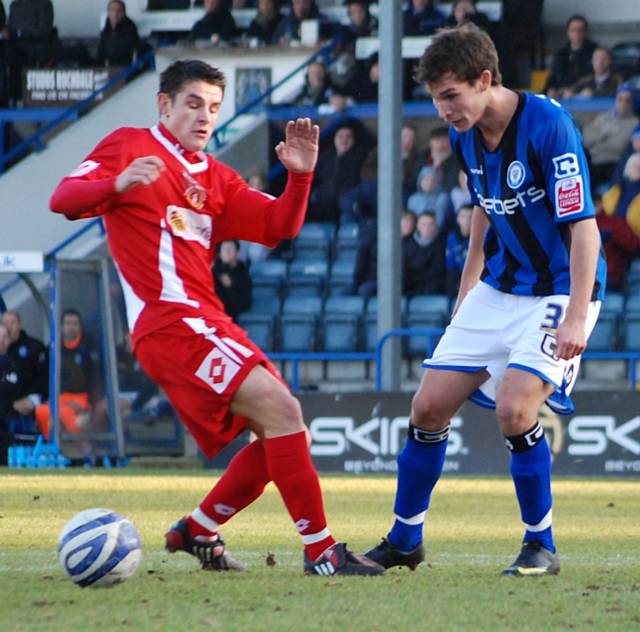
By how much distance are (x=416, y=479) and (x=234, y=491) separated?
697 millimetres

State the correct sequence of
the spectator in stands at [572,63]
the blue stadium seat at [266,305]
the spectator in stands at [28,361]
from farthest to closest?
the spectator in stands at [572,63] < the blue stadium seat at [266,305] < the spectator in stands at [28,361]

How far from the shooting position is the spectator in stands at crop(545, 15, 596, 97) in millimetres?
18188

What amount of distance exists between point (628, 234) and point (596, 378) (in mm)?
1441

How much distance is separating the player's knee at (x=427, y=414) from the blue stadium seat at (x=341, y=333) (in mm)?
10659

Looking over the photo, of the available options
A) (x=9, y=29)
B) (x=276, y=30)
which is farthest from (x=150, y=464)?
(x=9, y=29)

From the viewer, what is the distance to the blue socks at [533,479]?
19.8 ft

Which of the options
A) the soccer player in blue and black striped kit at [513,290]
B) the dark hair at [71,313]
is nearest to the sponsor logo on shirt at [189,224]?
the soccer player in blue and black striped kit at [513,290]

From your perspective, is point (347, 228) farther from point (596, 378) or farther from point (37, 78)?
point (37, 78)

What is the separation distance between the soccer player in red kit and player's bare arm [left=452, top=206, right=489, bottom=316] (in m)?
0.72

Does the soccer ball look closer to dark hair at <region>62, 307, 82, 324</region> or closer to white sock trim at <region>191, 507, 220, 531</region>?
white sock trim at <region>191, 507, 220, 531</region>

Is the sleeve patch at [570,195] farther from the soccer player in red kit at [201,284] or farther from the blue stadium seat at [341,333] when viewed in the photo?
the blue stadium seat at [341,333]

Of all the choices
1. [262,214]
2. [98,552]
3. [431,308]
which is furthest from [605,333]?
[98,552]

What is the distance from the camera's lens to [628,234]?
15859mm

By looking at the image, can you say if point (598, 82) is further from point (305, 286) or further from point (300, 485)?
point (300, 485)
